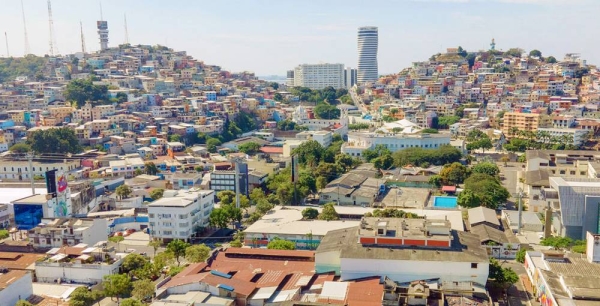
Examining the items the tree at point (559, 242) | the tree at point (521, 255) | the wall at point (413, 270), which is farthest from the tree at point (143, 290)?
the tree at point (559, 242)

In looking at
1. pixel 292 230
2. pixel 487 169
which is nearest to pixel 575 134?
pixel 487 169

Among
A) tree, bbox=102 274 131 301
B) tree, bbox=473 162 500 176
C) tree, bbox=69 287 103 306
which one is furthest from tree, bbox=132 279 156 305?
tree, bbox=473 162 500 176

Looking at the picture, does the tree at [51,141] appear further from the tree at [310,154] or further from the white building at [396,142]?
the white building at [396,142]

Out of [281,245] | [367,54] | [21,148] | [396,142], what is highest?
[367,54]

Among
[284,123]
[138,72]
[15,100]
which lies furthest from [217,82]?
[15,100]

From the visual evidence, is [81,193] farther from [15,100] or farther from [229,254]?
[15,100]

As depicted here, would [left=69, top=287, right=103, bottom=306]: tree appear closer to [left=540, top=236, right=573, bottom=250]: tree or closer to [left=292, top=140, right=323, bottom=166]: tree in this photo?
[left=540, top=236, right=573, bottom=250]: tree

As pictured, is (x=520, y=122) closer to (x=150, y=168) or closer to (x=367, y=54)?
(x=150, y=168)
